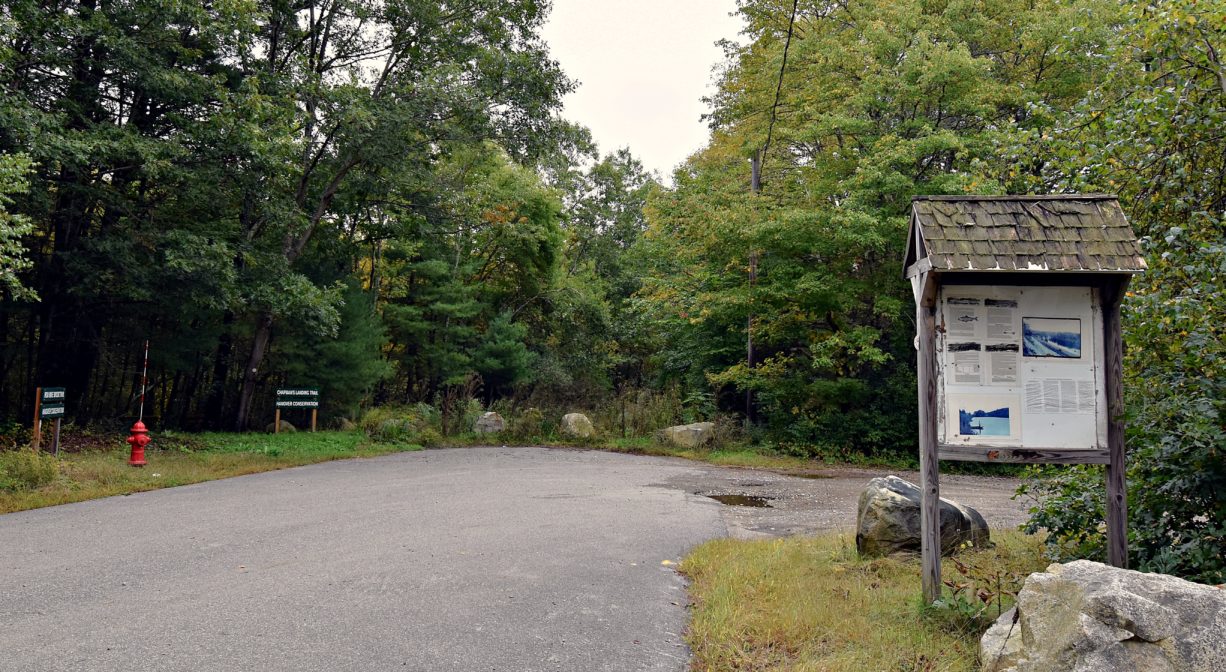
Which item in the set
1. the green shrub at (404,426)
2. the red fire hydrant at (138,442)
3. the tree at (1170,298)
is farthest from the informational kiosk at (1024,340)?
the green shrub at (404,426)

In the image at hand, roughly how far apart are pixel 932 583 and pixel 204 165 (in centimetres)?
1553

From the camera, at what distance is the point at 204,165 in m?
14.7

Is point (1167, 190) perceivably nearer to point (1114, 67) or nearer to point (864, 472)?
point (1114, 67)

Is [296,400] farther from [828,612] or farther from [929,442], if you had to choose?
[929,442]

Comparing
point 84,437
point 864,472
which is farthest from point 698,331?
point 84,437

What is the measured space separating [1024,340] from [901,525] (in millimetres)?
2110

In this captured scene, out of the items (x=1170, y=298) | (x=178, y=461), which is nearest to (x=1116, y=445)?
(x=1170, y=298)

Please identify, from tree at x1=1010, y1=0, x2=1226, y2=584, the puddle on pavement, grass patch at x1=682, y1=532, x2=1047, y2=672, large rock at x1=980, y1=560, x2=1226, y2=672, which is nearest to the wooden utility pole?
tree at x1=1010, y1=0, x2=1226, y2=584

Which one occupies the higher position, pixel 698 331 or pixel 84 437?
pixel 698 331

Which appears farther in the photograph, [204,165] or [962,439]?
[204,165]

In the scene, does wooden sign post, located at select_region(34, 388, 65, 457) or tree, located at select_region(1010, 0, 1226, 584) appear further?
wooden sign post, located at select_region(34, 388, 65, 457)

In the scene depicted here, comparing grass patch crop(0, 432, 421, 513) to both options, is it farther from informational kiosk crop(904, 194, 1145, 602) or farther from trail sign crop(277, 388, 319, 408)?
informational kiosk crop(904, 194, 1145, 602)

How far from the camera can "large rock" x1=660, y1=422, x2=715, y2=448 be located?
1792 cm

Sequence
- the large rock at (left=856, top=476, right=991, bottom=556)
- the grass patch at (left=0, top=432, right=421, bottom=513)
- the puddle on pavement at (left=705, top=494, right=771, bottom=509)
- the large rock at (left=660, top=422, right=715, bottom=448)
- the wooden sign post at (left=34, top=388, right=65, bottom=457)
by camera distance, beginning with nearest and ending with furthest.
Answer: the large rock at (left=856, top=476, right=991, bottom=556) < the grass patch at (left=0, top=432, right=421, bottom=513) < the puddle on pavement at (left=705, top=494, right=771, bottom=509) < the wooden sign post at (left=34, top=388, right=65, bottom=457) < the large rock at (left=660, top=422, right=715, bottom=448)
